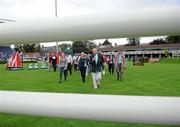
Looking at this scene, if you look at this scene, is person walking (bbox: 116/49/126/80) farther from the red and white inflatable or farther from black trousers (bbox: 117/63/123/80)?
the red and white inflatable

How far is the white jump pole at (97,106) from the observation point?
82 cm

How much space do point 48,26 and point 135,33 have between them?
0.79 ft

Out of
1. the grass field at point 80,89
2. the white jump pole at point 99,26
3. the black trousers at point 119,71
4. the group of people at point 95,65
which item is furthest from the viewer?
the black trousers at point 119,71

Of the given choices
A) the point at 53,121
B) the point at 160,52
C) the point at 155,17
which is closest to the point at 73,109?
the point at 155,17

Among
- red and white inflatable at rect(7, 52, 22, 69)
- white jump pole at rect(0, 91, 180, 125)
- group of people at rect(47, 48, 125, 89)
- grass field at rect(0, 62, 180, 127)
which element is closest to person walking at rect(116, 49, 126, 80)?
group of people at rect(47, 48, 125, 89)

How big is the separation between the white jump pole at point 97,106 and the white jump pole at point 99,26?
0.53ft

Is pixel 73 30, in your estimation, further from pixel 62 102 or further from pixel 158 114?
pixel 158 114

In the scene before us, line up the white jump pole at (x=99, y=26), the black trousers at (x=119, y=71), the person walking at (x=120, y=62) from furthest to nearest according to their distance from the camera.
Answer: the person walking at (x=120, y=62) < the black trousers at (x=119, y=71) < the white jump pole at (x=99, y=26)

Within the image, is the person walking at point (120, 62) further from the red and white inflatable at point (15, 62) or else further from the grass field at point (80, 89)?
the red and white inflatable at point (15, 62)

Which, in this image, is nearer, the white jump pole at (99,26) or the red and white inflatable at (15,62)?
the white jump pole at (99,26)

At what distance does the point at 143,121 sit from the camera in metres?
0.83

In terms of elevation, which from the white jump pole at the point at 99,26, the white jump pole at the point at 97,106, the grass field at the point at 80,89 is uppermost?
the white jump pole at the point at 99,26

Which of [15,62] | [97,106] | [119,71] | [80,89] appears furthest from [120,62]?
[97,106]

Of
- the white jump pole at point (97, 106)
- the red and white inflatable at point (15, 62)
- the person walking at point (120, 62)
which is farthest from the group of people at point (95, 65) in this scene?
the white jump pole at point (97, 106)
